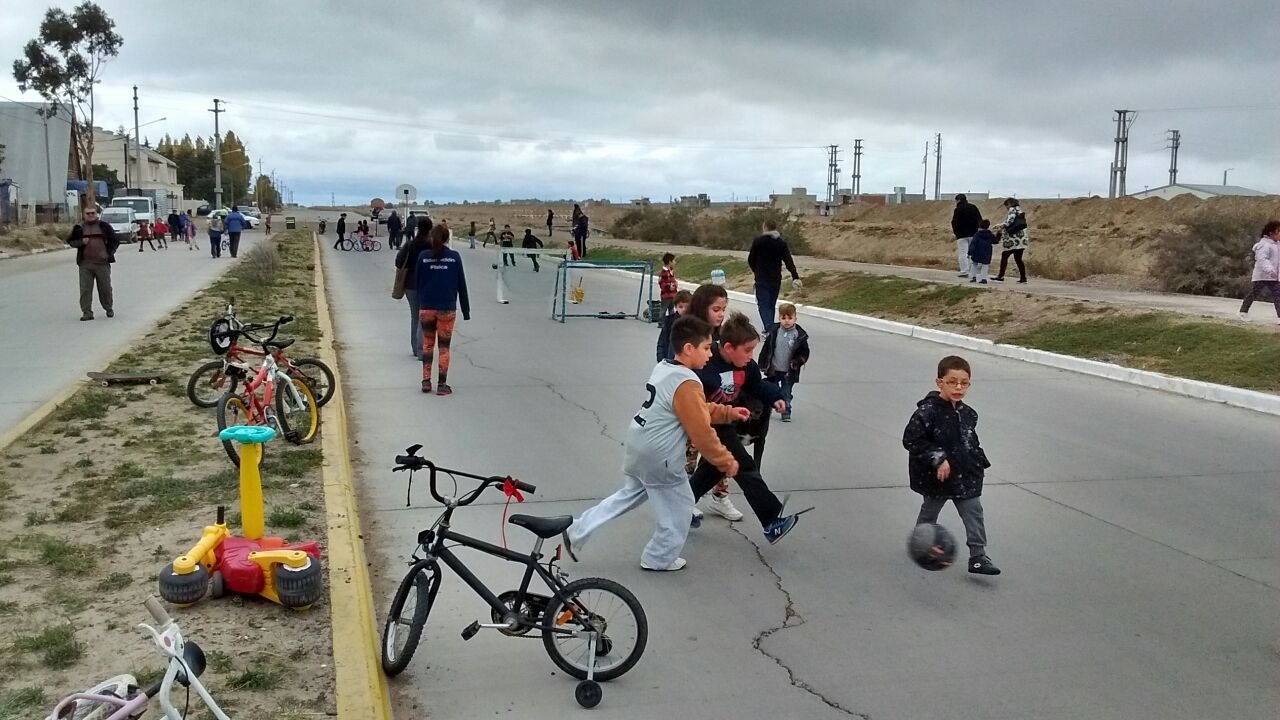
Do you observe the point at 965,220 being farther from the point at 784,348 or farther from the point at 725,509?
the point at 725,509

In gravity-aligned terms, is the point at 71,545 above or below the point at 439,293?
below

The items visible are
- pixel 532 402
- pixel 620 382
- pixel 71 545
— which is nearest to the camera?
pixel 71 545

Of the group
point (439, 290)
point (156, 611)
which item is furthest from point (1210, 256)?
point (156, 611)

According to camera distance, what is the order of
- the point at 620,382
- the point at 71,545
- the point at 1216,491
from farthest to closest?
1. the point at 620,382
2. the point at 1216,491
3. the point at 71,545

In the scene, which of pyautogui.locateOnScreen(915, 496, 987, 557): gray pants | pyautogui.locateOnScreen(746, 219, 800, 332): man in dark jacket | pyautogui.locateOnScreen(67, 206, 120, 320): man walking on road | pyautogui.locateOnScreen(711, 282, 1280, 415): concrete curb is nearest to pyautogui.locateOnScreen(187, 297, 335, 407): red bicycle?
pyautogui.locateOnScreen(915, 496, 987, 557): gray pants

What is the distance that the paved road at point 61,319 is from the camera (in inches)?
412

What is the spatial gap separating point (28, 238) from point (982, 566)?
4255 cm

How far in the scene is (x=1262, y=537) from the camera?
635cm

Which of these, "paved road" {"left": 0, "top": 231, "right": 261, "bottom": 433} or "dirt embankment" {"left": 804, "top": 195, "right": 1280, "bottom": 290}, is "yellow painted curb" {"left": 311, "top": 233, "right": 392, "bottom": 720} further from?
"dirt embankment" {"left": 804, "top": 195, "right": 1280, "bottom": 290}

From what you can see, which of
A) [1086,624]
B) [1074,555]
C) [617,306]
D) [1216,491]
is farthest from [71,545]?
[617,306]

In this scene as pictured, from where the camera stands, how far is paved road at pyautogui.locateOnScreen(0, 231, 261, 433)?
10.5 m

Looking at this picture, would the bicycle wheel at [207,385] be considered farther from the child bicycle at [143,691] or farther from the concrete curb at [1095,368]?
the concrete curb at [1095,368]

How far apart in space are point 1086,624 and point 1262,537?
214 cm

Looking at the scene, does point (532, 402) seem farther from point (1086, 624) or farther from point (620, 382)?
point (1086, 624)
